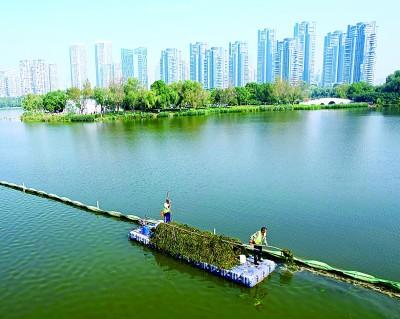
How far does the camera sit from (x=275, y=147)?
39.6m

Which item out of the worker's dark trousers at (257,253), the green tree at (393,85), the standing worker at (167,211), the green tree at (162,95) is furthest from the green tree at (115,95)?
the green tree at (393,85)

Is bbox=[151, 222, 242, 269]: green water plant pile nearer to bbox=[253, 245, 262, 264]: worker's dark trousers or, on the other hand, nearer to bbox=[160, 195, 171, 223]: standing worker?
bbox=[253, 245, 262, 264]: worker's dark trousers

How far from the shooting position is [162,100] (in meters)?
95.9

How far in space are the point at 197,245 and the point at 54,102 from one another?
99.1 meters

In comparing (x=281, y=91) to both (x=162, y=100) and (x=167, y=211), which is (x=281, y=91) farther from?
(x=167, y=211)

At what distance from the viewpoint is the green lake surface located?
1172 centimetres

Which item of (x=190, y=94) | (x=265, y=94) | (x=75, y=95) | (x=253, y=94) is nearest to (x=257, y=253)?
(x=190, y=94)

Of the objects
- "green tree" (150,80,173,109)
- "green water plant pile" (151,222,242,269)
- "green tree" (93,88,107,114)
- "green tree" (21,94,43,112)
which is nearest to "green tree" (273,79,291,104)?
"green tree" (150,80,173,109)

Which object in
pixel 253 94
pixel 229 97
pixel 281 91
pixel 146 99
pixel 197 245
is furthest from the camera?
pixel 253 94

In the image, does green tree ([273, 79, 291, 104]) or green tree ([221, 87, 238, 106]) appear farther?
green tree ([273, 79, 291, 104])

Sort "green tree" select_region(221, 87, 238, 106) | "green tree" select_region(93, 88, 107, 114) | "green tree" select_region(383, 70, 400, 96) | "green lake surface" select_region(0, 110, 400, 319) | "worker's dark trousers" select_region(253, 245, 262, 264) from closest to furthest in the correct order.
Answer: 1. "green lake surface" select_region(0, 110, 400, 319)
2. "worker's dark trousers" select_region(253, 245, 262, 264)
3. "green tree" select_region(93, 88, 107, 114)
4. "green tree" select_region(221, 87, 238, 106)
5. "green tree" select_region(383, 70, 400, 96)

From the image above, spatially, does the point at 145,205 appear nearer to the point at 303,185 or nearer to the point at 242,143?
the point at 303,185

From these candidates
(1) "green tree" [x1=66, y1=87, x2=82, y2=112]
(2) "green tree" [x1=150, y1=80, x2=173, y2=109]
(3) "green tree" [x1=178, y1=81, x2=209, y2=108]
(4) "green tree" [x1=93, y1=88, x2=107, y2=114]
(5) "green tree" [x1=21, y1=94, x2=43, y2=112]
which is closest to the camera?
(4) "green tree" [x1=93, y1=88, x2=107, y2=114]

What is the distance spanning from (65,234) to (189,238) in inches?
272
